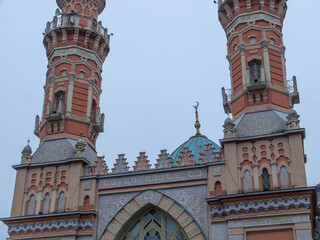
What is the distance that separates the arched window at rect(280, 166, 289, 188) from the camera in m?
17.3

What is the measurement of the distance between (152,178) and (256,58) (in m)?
6.71

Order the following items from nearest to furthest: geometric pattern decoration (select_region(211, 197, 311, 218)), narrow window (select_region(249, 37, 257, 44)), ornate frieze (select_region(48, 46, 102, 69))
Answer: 1. geometric pattern decoration (select_region(211, 197, 311, 218))
2. narrow window (select_region(249, 37, 257, 44))
3. ornate frieze (select_region(48, 46, 102, 69))

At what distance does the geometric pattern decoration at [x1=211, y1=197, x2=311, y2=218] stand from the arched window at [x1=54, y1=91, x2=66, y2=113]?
8.66 m

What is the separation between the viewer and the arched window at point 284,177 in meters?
17.3

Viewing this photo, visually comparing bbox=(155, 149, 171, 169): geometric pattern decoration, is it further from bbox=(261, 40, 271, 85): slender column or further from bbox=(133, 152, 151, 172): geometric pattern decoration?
bbox=(261, 40, 271, 85): slender column

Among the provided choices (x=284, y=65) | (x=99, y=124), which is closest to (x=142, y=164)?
(x=99, y=124)

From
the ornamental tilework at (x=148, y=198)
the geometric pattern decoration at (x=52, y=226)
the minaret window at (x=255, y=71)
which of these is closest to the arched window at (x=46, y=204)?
the geometric pattern decoration at (x=52, y=226)

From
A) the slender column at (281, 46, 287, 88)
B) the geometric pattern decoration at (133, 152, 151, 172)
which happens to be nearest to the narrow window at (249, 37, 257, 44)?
the slender column at (281, 46, 287, 88)

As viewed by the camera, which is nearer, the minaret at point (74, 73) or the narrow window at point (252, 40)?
the narrow window at point (252, 40)

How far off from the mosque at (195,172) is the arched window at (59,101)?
64mm

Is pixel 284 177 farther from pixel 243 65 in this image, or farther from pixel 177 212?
pixel 243 65

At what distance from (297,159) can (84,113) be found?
9.93m

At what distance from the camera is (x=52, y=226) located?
19.2 metres

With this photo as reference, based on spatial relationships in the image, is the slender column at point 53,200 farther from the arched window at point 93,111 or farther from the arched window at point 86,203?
the arched window at point 93,111
